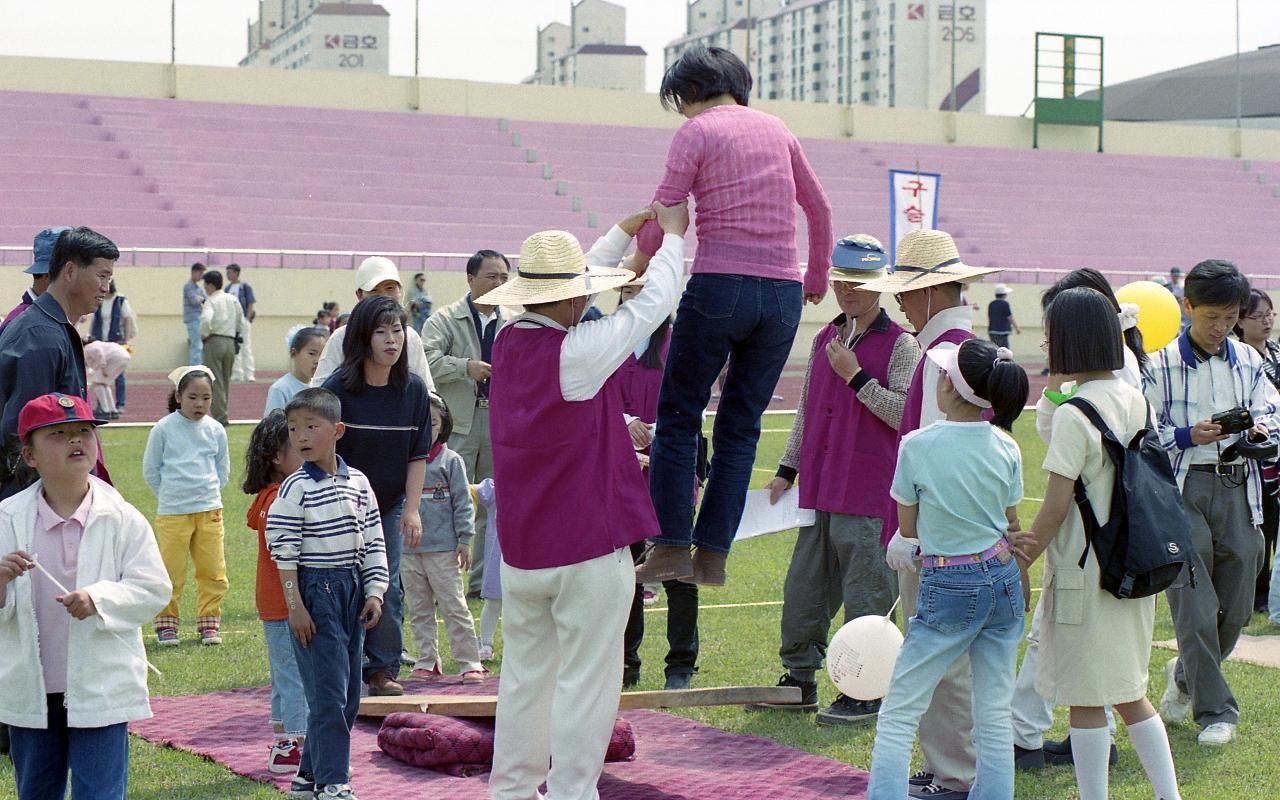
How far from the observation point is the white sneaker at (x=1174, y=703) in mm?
7022

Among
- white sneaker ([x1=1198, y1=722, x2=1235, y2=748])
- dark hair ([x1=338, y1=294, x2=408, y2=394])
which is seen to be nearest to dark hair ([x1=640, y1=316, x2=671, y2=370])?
dark hair ([x1=338, y1=294, x2=408, y2=394])

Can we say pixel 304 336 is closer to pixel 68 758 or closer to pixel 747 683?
pixel 747 683

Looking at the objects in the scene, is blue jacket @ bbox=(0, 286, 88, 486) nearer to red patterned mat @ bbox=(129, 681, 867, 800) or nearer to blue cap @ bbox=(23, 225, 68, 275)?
blue cap @ bbox=(23, 225, 68, 275)

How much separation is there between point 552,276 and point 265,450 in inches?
77.4

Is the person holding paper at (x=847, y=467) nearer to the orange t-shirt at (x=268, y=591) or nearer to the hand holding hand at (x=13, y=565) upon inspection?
the orange t-shirt at (x=268, y=591)

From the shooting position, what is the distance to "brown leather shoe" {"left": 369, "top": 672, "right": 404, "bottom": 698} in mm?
7383

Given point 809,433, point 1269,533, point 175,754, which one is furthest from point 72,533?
point 1269,533

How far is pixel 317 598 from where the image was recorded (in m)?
5.63

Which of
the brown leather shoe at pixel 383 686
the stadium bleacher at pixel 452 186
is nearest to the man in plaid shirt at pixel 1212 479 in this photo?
the brown leather shoe at pixel 383 686

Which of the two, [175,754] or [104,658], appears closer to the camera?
[104,658]

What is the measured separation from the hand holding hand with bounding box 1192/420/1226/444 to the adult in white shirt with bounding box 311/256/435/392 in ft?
11.0

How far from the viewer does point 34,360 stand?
18.7ft

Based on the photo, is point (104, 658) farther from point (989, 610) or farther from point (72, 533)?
point (989, 610)

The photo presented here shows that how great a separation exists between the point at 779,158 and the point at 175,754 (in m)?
3.39
